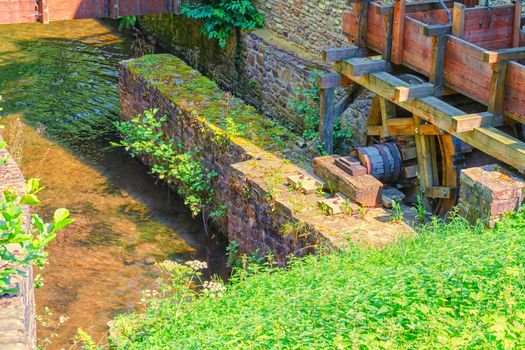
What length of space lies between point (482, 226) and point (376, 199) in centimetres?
128

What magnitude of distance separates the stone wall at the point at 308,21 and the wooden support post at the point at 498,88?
4072 millimetres

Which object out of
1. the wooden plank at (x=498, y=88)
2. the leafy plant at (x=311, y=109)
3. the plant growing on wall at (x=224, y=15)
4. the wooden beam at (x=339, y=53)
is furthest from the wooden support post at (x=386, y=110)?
the plant growing on wall at (x=224, y=15)

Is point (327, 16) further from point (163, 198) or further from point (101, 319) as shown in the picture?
point (101, 319)

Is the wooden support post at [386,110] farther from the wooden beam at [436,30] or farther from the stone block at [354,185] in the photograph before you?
the wooden beam at [436,30]

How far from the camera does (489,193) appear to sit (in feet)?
23.8

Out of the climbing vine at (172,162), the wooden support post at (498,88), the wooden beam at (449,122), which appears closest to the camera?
the wooden beam at (449,122)

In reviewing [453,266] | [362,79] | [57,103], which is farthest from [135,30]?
[453,266]

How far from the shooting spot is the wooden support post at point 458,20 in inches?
317

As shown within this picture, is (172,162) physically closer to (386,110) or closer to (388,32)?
(386,110)

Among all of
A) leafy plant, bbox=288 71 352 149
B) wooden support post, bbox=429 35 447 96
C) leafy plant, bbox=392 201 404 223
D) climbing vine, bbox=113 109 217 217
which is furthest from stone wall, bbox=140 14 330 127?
leafy plant, bbox=392 201 404 223

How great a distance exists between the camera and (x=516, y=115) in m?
7.66

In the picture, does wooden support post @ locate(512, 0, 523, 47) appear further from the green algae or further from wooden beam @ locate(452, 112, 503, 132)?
the green algae

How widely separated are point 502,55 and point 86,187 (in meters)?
5.98

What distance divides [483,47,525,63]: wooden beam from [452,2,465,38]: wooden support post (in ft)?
2.10
